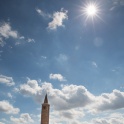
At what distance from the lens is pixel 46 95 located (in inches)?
2020

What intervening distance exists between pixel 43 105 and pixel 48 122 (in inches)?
176

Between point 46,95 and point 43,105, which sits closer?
point 43,105

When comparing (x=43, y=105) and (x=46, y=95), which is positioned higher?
(x=46, y=95)

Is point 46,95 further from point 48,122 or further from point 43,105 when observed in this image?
point 48,122

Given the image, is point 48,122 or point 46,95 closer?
point 48,122

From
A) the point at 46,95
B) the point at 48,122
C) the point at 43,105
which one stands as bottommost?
the point at 48,122

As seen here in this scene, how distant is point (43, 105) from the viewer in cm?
4778

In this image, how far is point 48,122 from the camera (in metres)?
46.1

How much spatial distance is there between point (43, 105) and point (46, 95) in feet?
13.4

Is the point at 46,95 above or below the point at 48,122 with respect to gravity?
above

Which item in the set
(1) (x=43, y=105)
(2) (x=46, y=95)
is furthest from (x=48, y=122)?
(2) (x=46, y=95)

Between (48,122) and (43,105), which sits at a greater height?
(43,105)
